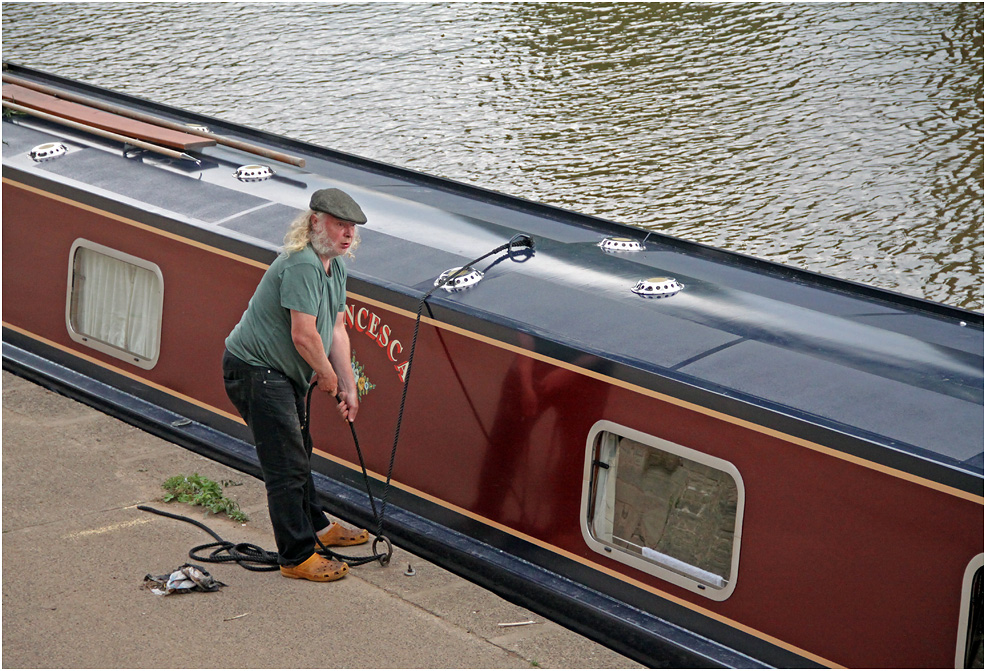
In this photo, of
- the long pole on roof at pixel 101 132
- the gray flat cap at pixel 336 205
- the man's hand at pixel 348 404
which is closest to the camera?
the gray flat cap at pixel 336 205

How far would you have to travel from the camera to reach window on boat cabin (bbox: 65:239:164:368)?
6.53 meters

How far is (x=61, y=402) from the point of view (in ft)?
22.7

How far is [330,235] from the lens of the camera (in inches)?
182

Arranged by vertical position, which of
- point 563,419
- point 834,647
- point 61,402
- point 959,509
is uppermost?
point 959,509

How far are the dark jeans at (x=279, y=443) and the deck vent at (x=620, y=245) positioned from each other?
5.48ft

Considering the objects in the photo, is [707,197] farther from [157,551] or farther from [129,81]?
[129,81]

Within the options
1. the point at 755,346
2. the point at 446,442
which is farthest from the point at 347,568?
the point at 755,346

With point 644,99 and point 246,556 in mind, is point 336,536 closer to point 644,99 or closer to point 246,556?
point 246,556

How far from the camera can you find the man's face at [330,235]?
4613mm

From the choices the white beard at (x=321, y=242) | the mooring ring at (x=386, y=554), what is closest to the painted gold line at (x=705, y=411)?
the white beard at (x=321, y=242)

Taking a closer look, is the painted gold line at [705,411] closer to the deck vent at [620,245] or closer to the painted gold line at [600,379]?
the painted gold line at [600,379]

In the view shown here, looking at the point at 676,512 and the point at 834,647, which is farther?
the point at 676,512

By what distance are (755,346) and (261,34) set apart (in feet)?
35.2

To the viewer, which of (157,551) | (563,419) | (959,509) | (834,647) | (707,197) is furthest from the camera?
(707,197)
